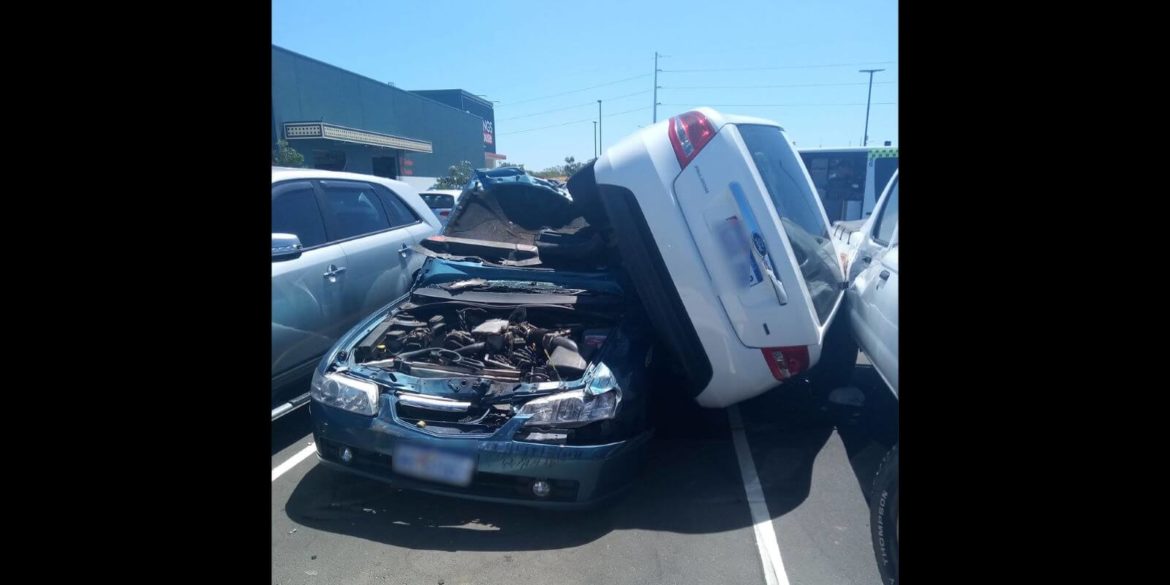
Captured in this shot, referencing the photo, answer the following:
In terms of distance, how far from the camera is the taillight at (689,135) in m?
3.91

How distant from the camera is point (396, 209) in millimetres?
6730

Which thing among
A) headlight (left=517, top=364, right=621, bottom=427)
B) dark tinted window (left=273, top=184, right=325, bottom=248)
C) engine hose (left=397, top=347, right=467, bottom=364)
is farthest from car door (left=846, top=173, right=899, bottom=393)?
dark tinted window (left=273, top=184, right=325, bottom=248)

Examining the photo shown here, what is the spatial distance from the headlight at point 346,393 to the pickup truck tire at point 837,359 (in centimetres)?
345

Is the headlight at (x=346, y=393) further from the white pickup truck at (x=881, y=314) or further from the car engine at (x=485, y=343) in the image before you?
the white pickup truck at (x=881, y=314)

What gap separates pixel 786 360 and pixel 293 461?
125 inches

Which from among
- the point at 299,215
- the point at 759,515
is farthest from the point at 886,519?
the point at 299,215

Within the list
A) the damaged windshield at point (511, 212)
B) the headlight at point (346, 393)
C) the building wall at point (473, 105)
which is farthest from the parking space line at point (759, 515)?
the building wall at point (473, 105)

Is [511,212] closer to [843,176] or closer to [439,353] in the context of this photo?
[439,353]

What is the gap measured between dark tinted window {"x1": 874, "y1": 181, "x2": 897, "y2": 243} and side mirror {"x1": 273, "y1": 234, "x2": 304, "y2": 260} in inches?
157

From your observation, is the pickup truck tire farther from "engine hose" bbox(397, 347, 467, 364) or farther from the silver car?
the silver car
